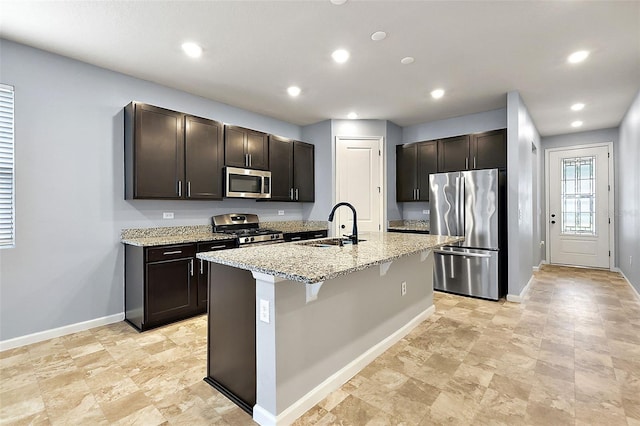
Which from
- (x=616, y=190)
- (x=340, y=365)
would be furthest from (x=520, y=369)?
(x=616, y=190)

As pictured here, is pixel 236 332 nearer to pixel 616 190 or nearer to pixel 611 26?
pixel 611 26

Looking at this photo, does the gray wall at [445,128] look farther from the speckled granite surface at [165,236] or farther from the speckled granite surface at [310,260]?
the speckled granite surface at [165,236]

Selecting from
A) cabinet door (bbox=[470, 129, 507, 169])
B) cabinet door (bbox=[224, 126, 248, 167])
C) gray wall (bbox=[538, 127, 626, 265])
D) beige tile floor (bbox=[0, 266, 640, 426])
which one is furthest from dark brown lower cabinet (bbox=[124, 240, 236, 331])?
gray wall (bbox=[538, 127, 626, 265])

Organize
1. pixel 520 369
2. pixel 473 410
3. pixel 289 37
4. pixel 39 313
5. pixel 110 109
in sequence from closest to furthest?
pixel 473 410 < pixel 520 369 < pixel 289 37 < pixel 39 313 < pixel 110 109

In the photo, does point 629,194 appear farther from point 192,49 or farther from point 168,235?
point 168,235

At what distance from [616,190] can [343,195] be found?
16.2 ft

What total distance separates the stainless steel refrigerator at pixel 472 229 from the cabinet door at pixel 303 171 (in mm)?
1909

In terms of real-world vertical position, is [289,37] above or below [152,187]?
above

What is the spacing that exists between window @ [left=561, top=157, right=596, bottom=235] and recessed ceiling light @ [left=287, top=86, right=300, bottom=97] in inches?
220

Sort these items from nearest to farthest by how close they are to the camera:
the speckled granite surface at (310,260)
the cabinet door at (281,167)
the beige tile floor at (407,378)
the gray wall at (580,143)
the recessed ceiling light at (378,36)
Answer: the speckled granite surface at (310,260), the beige tile floor at (407,378), the recessed ceiling light at (378,36), the cabinet door at (281,167), the gray wall at (580,143)

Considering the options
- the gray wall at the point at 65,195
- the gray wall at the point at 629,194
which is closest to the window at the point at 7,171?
→ the gray wall at the point at 65,195

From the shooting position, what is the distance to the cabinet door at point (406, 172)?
17.6 feet

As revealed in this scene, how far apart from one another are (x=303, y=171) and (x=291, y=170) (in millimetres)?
248

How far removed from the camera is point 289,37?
→ 268 centimetres
